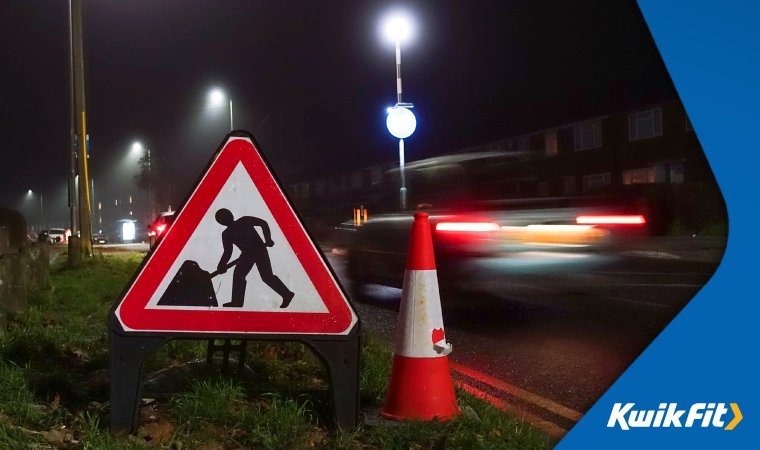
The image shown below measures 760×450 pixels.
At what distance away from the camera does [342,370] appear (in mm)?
3553

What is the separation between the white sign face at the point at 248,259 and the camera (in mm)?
3520

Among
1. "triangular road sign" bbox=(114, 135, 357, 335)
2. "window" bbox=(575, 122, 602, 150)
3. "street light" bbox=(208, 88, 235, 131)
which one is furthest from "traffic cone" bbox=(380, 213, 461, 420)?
"window" bbox=(575, 122, 602, 150)

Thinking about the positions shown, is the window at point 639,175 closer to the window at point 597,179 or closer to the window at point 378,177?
the window at point 597,179

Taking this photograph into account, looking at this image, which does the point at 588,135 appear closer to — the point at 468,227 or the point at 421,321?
the point at 468,227

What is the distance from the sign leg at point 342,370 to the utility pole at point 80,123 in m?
14.6

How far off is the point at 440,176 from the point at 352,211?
466cm

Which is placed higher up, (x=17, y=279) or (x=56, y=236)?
(x=17, y=279)

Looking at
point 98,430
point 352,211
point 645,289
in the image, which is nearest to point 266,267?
point 98,430

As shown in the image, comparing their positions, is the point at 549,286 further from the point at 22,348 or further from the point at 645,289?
the point at 22,348

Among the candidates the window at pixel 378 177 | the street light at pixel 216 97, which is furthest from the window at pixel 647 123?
the street light at pixel 216 97

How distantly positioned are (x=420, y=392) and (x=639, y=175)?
2788 centimetres

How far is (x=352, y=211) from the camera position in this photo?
17.9 meters

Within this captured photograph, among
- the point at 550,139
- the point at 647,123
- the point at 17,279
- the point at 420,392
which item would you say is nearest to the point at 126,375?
the point at 420,392

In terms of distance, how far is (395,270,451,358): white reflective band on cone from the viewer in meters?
4.05
